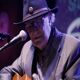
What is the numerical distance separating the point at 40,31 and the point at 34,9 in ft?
0.55

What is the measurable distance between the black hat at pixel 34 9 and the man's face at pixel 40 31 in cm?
6

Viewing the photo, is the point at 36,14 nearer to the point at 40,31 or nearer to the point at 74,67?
the point at 40,31

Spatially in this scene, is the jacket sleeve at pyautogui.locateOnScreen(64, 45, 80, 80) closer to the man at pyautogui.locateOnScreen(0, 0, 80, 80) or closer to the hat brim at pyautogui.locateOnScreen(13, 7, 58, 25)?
the man at pyautogui.locateOnScreen(0, 0, 80, 80)

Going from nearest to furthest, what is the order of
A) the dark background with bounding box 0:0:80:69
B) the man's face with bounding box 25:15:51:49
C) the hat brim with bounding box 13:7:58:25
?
the hat brim with bounding box 13:7:58:25 → the man's face with bounding box 25:15:51:49 → the dark background with bounding box 0:0:80:69

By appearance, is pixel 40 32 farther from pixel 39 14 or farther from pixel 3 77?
pixel 3 77

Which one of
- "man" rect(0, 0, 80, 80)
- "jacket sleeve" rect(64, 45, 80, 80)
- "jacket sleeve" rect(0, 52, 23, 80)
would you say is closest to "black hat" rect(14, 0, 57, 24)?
"man" rect(0, 0, 80, 80)

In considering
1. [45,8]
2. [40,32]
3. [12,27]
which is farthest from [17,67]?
[12,27]

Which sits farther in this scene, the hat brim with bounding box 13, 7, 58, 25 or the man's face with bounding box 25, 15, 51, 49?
the man's face with bounding box 25, 15, 51, 49

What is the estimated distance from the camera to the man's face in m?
2.13

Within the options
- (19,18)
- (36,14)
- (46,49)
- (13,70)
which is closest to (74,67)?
(46,49)

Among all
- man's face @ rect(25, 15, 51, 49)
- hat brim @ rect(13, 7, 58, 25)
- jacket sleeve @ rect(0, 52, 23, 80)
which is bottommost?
jacket sleeve @ rect(0, 52, 23, 80)

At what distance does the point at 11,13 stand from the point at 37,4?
990 mm

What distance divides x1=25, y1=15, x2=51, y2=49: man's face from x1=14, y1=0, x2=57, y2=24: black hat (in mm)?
59

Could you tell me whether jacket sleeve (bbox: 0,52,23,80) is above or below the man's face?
below
